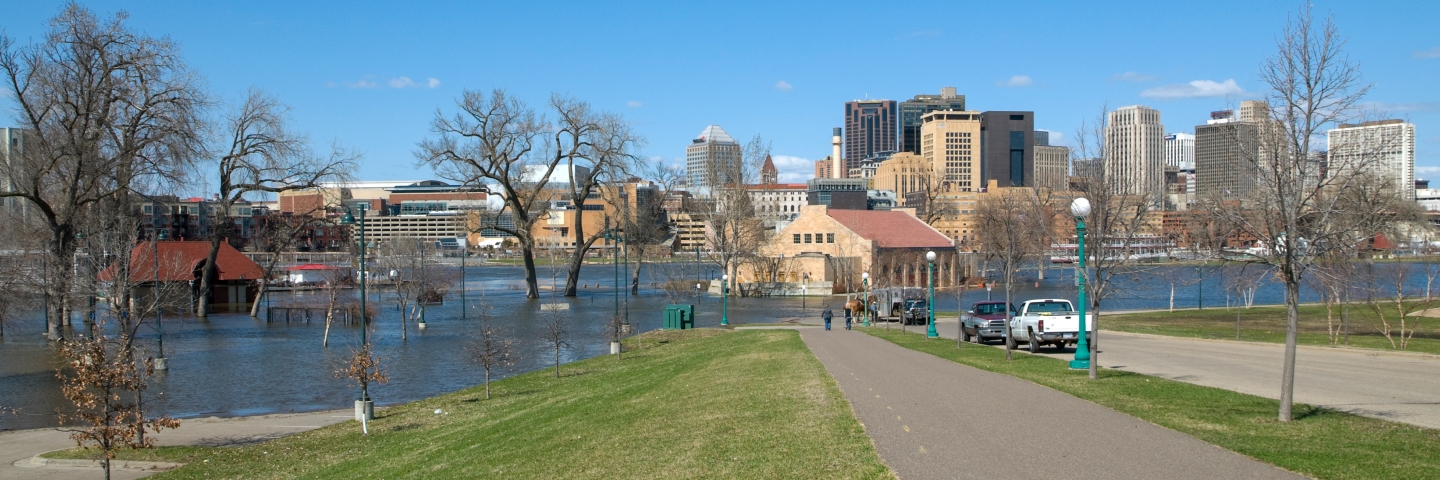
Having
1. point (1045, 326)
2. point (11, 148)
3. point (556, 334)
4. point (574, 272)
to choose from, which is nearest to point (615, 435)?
point (556, 334)

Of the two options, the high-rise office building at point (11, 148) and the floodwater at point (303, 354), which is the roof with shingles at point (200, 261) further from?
the high-rise office building at point (11, 148)

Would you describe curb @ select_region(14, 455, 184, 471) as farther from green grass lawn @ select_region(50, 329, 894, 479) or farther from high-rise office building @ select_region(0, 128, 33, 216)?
high-rise office building @ select_region(0, 128, 33, 216)

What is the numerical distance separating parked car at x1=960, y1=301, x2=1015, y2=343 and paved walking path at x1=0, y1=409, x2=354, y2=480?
17.4 m

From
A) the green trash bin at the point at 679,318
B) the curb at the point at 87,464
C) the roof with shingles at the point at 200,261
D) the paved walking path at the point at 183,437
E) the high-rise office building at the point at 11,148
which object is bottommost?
the paved walking path at the point at 183,437

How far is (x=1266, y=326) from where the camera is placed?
136ft

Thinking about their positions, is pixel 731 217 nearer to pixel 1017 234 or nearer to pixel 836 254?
pixel 836 254

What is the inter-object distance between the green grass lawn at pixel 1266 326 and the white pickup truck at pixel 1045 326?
27.3 ft

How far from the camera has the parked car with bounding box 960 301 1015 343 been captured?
29062mm

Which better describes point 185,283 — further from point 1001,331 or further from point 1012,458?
point 1012,458

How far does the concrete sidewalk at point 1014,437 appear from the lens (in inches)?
371

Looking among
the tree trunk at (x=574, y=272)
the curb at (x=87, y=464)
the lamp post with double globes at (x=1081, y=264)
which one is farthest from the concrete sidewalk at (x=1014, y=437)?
the tree trunk at (x=574, y=272)

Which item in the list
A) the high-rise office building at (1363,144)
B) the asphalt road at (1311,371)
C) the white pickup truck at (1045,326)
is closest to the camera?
the high-rise office building at (1363,144)

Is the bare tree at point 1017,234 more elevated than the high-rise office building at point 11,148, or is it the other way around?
the high-rise office building at point 11,148

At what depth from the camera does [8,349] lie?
37406 mm
